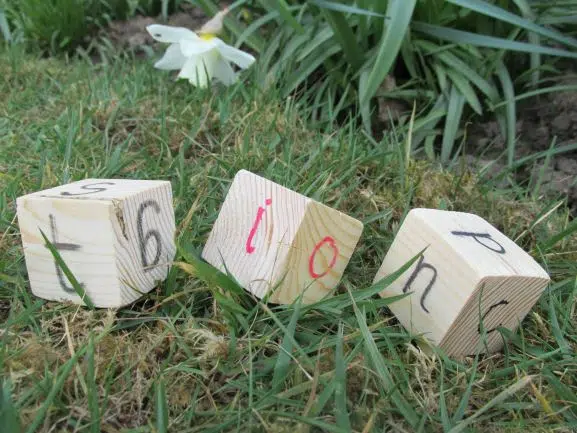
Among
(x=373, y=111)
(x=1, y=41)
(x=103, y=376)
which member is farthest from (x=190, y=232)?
(x=1, y=41)

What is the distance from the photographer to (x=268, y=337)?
2.85 feet

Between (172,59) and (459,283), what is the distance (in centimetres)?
114

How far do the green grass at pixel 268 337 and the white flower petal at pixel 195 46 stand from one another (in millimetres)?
309

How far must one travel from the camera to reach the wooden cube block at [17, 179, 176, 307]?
0.90 metres

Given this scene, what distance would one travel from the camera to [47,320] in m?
0.91

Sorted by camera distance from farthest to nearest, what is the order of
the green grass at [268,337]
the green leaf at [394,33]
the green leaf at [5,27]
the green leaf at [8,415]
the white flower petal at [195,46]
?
1. the green leaf at [5,27]
2. the white flower petal at [195,46]
3. the green leaf at [394,33]
4. the green grass at [268,337]
5. the green leaf at [8,415]

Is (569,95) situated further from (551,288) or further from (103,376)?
(103,376)

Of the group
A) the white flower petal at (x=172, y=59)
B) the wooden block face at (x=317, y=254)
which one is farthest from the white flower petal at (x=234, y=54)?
the wooden block face at (x=317, y=254)

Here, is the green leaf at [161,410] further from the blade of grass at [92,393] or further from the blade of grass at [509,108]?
the blade of grass at [509,108]

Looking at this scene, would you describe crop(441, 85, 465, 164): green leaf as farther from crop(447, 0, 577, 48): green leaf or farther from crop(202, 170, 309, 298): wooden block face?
crop(202, 170, 309, 298): wooden block face

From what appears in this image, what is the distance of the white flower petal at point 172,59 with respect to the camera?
1703 millimetres

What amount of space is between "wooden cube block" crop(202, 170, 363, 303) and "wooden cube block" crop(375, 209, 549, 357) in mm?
102

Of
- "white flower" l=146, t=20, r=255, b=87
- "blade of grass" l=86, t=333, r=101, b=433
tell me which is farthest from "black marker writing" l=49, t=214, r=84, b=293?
"white flower" l=146, t=20, r=255, b=87

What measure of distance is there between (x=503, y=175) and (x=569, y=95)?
0.39 meters
